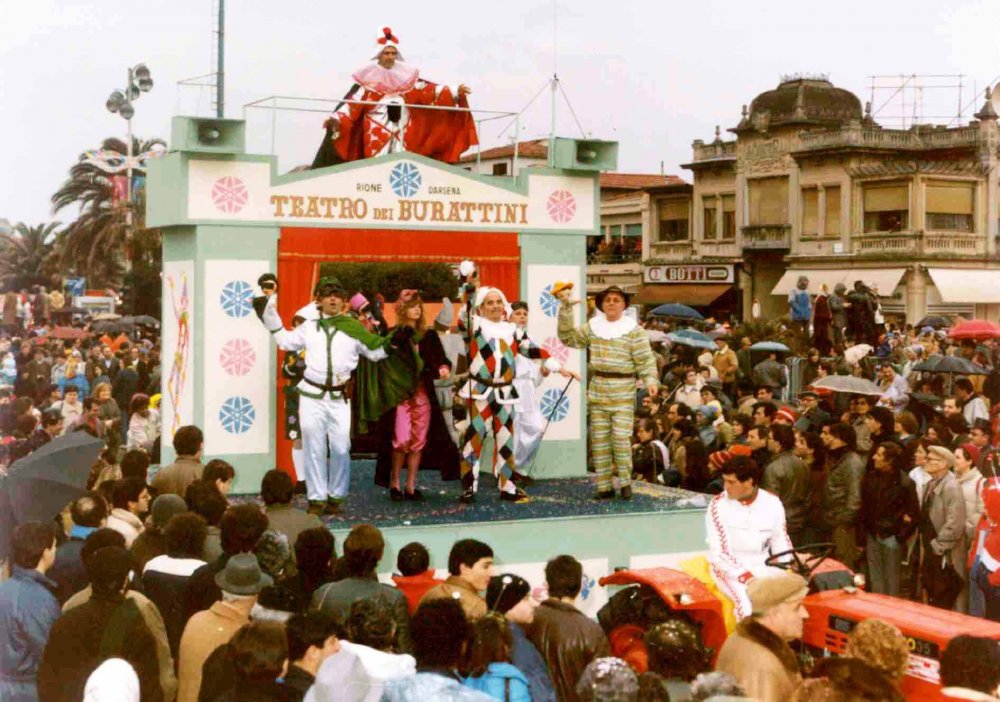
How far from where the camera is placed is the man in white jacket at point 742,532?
7.25 meters

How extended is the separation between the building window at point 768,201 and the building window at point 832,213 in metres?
0.88

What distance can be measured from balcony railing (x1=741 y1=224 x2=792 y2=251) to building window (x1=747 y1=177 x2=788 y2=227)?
102mm

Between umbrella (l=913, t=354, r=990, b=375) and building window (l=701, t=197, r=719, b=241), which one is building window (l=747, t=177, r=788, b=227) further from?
umbrella (l=913, t=354, r=990, b=375)

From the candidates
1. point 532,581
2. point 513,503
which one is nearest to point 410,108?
point 513,503

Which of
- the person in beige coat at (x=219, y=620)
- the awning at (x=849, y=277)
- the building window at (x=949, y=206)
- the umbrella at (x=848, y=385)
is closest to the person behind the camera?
the person in beige coat at (x=219, y=620)

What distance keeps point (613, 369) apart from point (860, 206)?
1874 centimetres

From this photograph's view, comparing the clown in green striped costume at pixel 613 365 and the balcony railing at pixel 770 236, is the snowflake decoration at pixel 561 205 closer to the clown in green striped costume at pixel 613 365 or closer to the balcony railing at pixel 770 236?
the clown in green striped costume at pixel 613 365

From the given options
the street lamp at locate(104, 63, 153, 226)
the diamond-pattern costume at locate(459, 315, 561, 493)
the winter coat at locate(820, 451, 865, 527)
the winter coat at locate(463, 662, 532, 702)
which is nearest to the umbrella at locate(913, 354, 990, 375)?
the winter coat at locate(820, 451, 865, 527)

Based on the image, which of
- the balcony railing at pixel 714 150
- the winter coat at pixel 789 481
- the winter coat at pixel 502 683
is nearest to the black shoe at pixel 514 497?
the winter coat at pixel 789 481

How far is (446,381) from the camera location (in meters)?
10.5

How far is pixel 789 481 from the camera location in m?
9.38

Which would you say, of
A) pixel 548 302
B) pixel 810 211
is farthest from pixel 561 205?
pixel 810 211

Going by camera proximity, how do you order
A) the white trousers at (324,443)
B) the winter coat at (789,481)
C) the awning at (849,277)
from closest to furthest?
the winter coat at (789,481)
the white trousers at (324,443)
the awning at (849,277)

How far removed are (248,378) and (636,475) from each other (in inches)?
136
